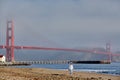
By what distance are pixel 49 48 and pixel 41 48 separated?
7.38 feet

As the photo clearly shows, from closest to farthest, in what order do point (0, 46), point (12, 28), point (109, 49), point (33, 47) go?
point (0, 46)
point (33, 47)
point (12, 28)
point (109, 49)

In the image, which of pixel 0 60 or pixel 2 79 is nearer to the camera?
pixel 2 79

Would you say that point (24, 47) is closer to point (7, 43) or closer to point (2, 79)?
point (7, 43)

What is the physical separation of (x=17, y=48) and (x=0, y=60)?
6.34 m

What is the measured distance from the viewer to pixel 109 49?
394 feet

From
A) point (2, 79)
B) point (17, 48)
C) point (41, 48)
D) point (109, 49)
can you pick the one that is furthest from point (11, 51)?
point (2, 79)

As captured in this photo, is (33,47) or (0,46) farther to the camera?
(33,47)

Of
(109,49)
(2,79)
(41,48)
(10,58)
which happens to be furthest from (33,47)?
(2,79)

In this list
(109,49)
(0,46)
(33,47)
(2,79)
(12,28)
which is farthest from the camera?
(109,49)

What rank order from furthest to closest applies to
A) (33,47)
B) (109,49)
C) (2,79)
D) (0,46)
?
(109,49)
(33,47)
(0,46)
(2,79)

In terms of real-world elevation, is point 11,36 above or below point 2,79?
above

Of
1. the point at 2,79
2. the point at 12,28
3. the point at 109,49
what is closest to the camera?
the point at 2,79

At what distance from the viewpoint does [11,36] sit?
84.8m

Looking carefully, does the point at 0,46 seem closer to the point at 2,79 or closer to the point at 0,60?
the point at 0,60
